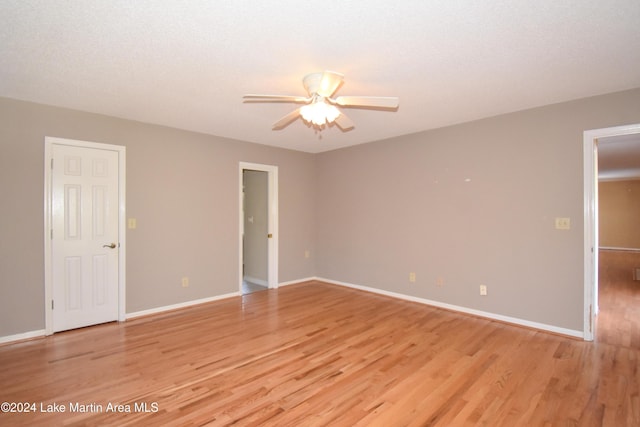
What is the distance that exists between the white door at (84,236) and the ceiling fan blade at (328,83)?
2887 millimetres

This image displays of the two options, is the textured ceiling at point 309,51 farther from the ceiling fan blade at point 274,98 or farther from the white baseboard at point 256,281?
the white baseboard at point 256,281

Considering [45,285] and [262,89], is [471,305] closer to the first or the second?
[262,89]

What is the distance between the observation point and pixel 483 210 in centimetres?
396

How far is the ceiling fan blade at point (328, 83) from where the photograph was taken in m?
2.26

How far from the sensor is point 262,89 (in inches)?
116

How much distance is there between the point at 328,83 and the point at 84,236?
333 centimetres

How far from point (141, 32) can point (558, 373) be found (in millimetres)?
4007

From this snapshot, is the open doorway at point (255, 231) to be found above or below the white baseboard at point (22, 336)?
above

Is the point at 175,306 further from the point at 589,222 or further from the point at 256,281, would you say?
the point at 589,222

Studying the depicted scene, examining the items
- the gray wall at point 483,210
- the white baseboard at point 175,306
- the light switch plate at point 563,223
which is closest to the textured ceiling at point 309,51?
the gray wall at point 483,210

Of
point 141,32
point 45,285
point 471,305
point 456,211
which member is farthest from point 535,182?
point 45,285

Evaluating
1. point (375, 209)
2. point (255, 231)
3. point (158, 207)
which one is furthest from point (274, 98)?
point (255, 231)

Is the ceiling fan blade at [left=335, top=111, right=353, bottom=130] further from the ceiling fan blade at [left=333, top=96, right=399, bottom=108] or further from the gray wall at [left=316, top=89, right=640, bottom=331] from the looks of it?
the gray wall at [left=316, top=89, right=640, bottom=331]

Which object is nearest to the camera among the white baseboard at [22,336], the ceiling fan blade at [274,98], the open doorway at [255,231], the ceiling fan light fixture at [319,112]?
the ceiling fan blade at [274,98]
